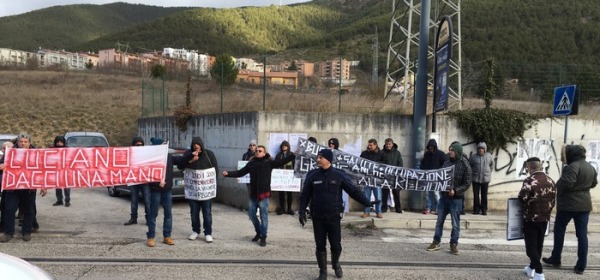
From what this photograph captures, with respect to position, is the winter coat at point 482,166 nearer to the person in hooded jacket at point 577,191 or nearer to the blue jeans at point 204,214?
the person in hooded jacket at point 577,191

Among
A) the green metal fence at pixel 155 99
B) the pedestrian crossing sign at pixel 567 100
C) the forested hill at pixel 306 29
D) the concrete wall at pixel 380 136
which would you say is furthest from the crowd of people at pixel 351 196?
the forested hill at pixel 306 29

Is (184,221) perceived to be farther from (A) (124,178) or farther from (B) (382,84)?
(B) (382,84)

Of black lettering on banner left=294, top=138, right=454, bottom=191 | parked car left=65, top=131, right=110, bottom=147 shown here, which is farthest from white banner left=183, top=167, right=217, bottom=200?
parked car left=65, top=131, right=110, bottom=147

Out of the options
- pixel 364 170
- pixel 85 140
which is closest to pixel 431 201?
pixel 364 170

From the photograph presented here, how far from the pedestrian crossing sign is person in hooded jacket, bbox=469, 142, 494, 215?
72.7 inches

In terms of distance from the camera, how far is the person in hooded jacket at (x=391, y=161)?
11.9 metres

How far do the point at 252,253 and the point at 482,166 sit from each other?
6.62 meters

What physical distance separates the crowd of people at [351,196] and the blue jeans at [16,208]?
0.05 feet

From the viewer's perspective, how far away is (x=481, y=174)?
39.9ft

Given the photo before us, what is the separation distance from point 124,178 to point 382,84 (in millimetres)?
9347

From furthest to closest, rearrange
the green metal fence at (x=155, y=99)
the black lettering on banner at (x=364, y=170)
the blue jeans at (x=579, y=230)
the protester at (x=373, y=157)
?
the green metal fence at (x=155, y=99) < the protester at (x=373, y=157) < the black lettering on banner at (x=364, y=170) < the blue jeans at (x=579, y=230)

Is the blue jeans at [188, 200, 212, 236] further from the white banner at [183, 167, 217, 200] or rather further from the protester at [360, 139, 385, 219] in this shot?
the protester at [360, 139, 385, 219]

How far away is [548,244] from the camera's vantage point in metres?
9.60

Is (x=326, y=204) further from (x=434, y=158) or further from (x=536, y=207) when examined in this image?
(x=434, y=158)
